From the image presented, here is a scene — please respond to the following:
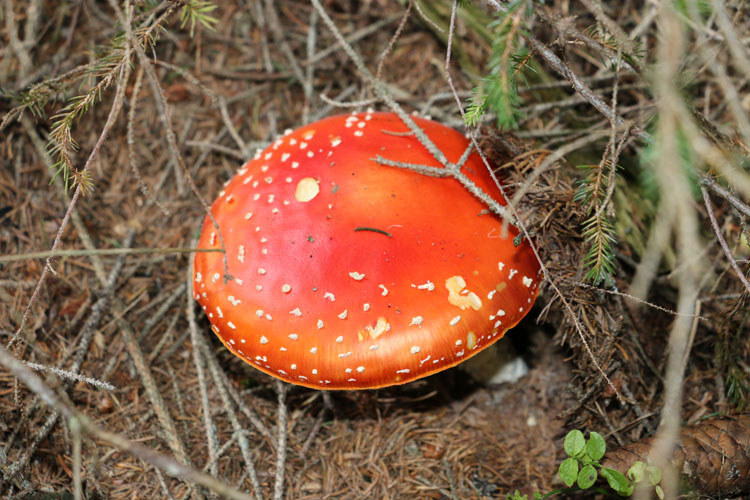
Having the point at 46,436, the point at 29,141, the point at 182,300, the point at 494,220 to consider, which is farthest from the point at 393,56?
the point at 46,436

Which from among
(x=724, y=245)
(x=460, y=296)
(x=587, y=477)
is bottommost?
(x=587, y=477)

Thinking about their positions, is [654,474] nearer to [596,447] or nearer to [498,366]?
[596,447]

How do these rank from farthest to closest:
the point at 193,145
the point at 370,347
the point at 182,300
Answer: the point at 193,145
the point at 182,300
the point at 370,347

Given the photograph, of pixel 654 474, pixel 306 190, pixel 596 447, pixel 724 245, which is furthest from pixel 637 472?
pixel 306 190

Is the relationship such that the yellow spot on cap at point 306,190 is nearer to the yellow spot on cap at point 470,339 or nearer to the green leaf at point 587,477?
the yellow spot on cap at point 470,339

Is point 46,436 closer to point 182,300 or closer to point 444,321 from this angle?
point 182,300
